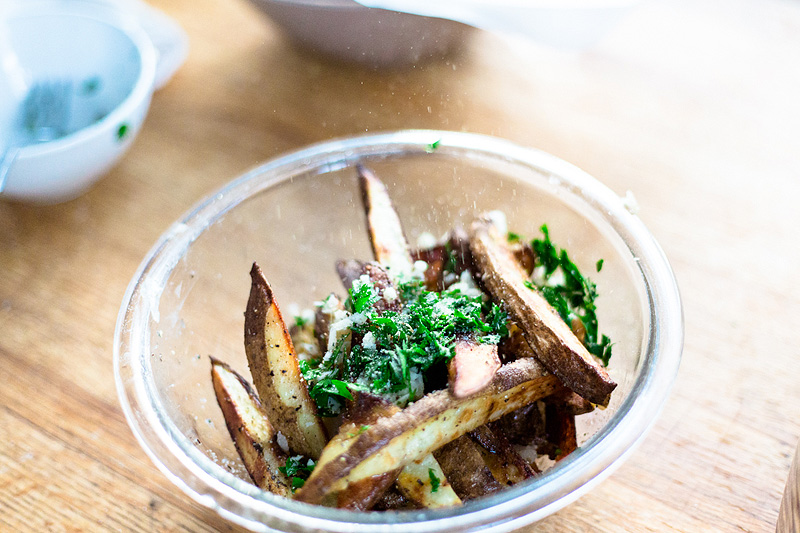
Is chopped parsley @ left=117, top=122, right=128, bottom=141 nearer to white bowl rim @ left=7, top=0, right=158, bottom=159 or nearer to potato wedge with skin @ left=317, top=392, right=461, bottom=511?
white bowl rim @ left=7, top=0, right=158, bottom=159

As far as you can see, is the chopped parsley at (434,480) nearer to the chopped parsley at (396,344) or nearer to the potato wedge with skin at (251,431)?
the chopped parsley at (396,344)

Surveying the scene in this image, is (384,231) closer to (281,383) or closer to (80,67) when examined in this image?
(281,383)

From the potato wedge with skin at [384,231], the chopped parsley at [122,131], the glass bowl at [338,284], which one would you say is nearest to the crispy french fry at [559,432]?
the glass bowl at [338,284]

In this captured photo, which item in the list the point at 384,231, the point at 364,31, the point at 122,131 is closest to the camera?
the point at 384,231

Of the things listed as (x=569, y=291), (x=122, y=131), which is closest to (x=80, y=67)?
(x=122, y=131)

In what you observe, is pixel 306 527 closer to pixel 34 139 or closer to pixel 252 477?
pixel 252 477
